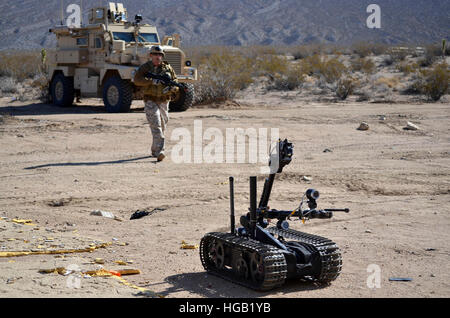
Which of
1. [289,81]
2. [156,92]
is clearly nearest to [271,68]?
[289,81]

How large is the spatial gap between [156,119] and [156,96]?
0.37 metres

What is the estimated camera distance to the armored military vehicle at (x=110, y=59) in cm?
1825

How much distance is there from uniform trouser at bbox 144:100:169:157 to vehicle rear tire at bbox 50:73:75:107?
10.0 metres

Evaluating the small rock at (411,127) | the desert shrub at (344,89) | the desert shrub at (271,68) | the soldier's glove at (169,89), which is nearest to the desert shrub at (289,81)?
the desert shrub at (271,68)

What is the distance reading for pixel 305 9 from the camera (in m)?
79.9

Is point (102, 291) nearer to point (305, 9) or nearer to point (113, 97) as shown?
point (113, 97)

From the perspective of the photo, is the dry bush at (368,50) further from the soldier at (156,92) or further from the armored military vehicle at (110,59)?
the soldier at (156,92)

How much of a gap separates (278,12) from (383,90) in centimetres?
5876

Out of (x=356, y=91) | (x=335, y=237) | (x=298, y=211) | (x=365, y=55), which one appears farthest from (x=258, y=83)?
(x=298, y=211)

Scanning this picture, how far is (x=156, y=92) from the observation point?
35.2 ft

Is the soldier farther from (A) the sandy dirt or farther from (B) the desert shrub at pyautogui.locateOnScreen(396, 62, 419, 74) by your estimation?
(B) the desert shrub at pyautogui.locateOnScreen(396, 62, 419, 74)

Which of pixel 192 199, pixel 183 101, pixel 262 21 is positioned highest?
pixel 262 21

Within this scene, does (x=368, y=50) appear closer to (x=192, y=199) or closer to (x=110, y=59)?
(x=110, y=59)

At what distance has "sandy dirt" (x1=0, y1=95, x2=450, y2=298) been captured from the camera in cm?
542
